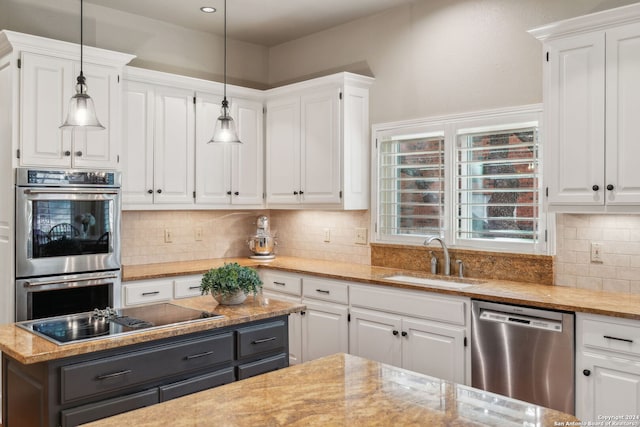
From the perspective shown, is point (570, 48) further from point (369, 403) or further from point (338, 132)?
point (369, 403)

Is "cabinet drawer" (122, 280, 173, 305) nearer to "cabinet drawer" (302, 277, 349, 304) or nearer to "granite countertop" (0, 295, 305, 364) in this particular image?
"cabinet drawer" (302, 277, 349, 304)

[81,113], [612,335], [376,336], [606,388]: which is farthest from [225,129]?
[606,388]

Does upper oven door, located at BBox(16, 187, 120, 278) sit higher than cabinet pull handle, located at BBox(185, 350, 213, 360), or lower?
higher

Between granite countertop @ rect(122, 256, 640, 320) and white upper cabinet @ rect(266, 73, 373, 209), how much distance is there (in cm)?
53

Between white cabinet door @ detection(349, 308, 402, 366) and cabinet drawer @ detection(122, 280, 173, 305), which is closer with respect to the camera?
white cabinet door @ detection(349, 308, 402, 366)

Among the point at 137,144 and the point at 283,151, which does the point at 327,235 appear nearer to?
the point at 283,151

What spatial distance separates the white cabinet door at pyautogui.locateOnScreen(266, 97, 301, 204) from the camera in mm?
4719

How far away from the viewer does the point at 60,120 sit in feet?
11.9

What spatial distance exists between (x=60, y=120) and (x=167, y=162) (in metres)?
0.95

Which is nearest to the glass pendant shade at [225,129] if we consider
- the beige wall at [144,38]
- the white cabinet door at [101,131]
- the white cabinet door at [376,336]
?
the white cabinet door at [101,131]

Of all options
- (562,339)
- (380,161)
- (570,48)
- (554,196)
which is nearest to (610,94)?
(570,48)

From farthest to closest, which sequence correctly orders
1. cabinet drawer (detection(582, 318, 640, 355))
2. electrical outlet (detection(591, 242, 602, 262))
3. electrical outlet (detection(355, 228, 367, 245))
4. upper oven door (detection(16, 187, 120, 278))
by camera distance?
1. electrical outlet (detection(355, 228, 367, 245))
2. upper oven door (detection(16, 187, 120, 278))
3. electrical outlet (detection(591, 242, 602, 262))
4. cabinet drawer (detection(582, 318, 640, 355))

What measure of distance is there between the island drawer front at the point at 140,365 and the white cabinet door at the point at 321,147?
2056 millimetres

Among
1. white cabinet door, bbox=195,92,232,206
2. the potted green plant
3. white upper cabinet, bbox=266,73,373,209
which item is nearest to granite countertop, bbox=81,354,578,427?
the potted green plant
